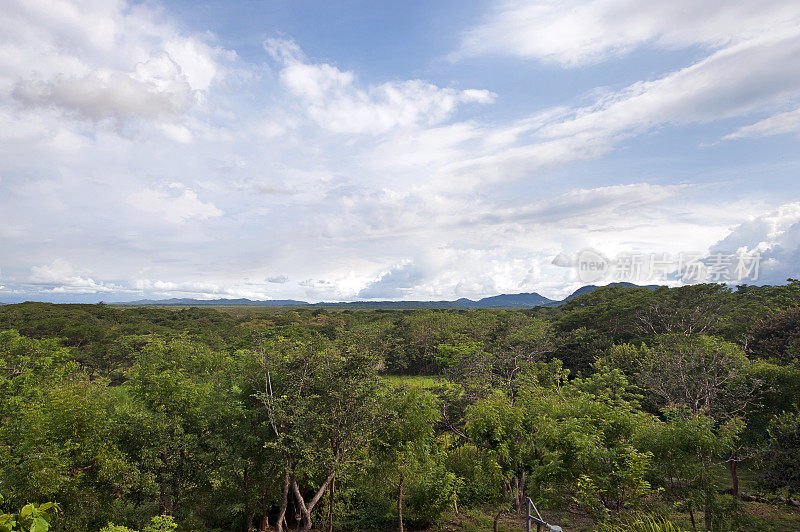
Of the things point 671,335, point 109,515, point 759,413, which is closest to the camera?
point 109,515

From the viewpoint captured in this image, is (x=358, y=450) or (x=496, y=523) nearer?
(x=358, y=450)

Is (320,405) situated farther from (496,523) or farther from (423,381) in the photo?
(423,381)

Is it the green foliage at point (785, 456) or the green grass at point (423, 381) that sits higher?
the green foliage at point (785, 456)

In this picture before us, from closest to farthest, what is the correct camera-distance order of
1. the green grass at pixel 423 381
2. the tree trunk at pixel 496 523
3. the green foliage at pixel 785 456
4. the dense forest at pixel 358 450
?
the dense forest at pixel 358 450, the green foliage at pixel 785 456, the tree trunk at pixel 496 523, the green grass at pixel 423 381

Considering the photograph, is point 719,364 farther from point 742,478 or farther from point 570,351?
point 570,351

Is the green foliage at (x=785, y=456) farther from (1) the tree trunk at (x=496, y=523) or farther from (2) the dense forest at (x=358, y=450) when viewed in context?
(1) the tree trunk at (x=496, y=523)

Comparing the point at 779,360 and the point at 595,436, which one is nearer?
the point at 595,436

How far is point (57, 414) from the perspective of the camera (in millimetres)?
11172

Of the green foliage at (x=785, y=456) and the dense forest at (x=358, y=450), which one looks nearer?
the dense forest at (x=358, y=450)

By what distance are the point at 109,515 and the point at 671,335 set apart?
34.7m

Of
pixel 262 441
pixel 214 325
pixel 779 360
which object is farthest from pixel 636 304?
pixel 214 325

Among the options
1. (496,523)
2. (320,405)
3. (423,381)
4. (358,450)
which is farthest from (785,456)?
(423,381)

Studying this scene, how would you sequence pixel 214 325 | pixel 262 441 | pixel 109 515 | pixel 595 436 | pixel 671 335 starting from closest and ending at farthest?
pixel 595 436 → pixel 109 515 → pixel 262 441 → pixel 671 335 → pixel 214 325

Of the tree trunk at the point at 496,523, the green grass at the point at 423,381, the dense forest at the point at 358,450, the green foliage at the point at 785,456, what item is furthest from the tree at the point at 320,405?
the green foliage at the point at 785,456
